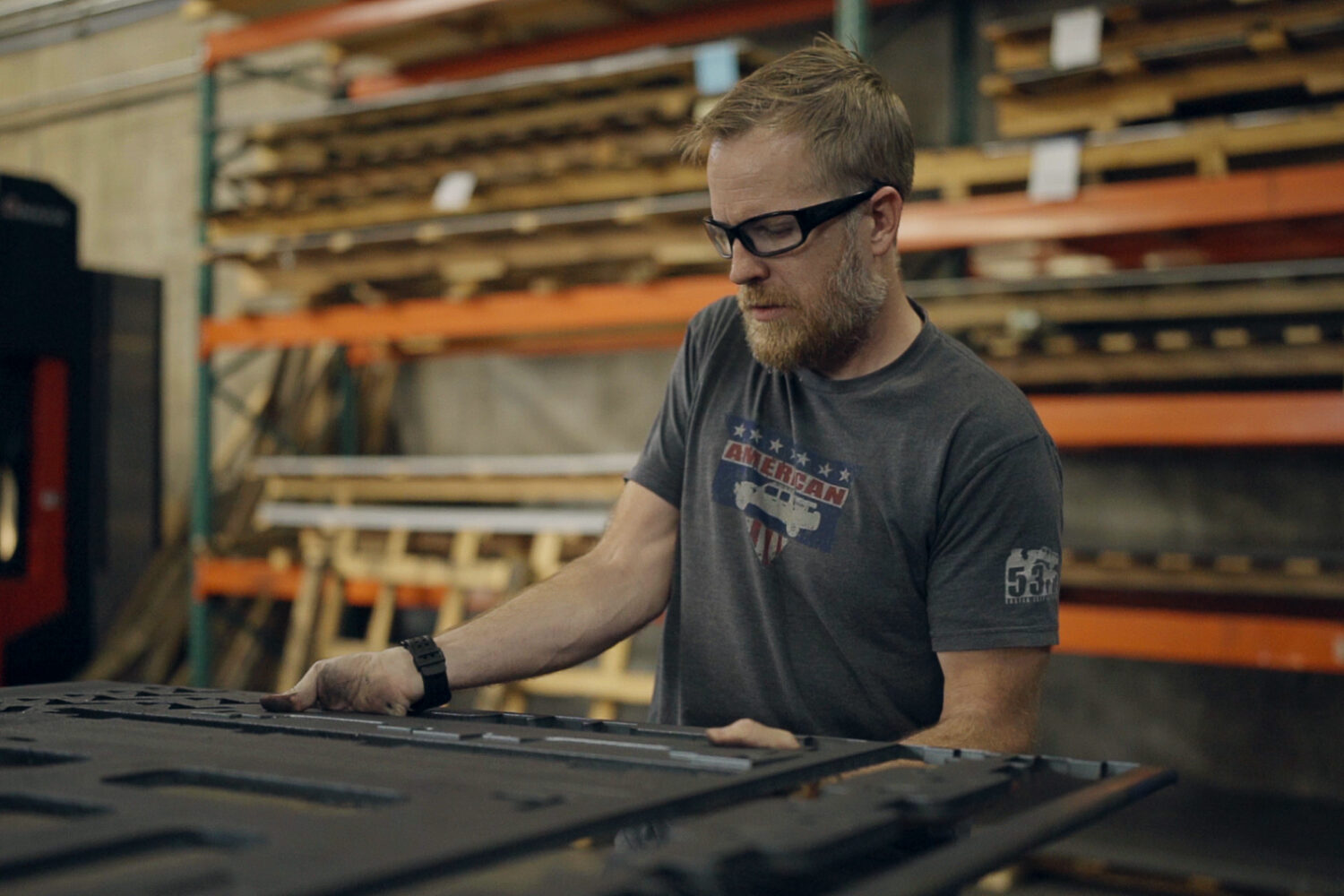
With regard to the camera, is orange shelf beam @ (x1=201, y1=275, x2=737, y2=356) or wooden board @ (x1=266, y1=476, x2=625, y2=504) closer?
orange shelf beam @ (x1=201, y1=275, x2=737, y2=356)

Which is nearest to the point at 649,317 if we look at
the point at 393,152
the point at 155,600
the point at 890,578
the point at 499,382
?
the point at 393,152

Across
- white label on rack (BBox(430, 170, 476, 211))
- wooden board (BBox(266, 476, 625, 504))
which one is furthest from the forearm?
white label on rack (BBox(430, 170, 476, 211))

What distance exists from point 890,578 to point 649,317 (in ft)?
9.87

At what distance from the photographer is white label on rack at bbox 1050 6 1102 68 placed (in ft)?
14.0

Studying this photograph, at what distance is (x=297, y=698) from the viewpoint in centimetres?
164

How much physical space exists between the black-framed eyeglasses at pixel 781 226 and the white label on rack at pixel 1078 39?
8.46ft

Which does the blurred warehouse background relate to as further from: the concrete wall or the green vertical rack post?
the concrete wall

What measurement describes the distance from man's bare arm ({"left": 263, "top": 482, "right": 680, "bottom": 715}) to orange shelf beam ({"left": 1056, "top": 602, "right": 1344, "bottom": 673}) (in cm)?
230

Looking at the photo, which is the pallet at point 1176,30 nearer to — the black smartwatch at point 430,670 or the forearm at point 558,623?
the forearm at point 558,623

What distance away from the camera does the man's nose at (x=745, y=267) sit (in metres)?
2.10

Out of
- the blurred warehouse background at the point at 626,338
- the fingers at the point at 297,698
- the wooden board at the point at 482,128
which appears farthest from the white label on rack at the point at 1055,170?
A: the fingers at the point at 297,698

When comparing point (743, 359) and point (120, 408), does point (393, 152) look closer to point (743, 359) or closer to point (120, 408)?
point (120, 408)

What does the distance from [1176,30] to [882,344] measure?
9.20 ft

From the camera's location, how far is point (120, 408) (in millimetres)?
7363
